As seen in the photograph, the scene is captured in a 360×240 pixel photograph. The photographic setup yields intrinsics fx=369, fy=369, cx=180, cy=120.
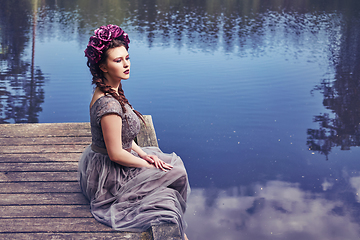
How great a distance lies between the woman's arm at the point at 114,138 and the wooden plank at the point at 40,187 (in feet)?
2.37

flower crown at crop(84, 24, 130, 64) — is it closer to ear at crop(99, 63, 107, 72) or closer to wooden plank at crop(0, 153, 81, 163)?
ear at crop(99, 63, 107, 72)

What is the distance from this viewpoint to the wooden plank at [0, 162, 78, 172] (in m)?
3.79

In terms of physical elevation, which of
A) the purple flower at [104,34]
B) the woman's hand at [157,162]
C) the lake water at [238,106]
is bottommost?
the lake water at [238,106]

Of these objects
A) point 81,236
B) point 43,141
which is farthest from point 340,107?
point 81,236

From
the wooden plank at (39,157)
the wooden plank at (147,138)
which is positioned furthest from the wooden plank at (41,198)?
the wooden plank at (147,138)

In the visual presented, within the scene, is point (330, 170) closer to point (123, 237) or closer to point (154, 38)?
point (123, 237)

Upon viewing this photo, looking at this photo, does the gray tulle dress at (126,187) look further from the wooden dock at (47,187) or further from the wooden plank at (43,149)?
the wooden plank at (43,149)

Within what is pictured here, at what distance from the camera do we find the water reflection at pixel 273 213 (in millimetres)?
4652

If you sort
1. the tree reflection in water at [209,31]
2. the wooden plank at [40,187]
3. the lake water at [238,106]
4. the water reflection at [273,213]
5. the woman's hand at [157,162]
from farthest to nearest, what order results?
the tree reflection in water at [209,31] → the lake water at [238,106] → the water reflection at [273,213] → the wooden plank at [40,187] → the woman's hand at [157,162]

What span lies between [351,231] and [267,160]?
6.40ft

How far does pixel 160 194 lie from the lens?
9.81ft

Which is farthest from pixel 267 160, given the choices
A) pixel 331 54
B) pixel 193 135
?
pixel 331 54

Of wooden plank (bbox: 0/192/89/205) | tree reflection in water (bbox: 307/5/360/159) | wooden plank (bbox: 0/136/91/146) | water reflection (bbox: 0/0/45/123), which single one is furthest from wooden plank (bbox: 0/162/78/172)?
tree reflection in water (bbox: 307/5/360/159)

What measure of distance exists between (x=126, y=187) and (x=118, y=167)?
0.18 meters
